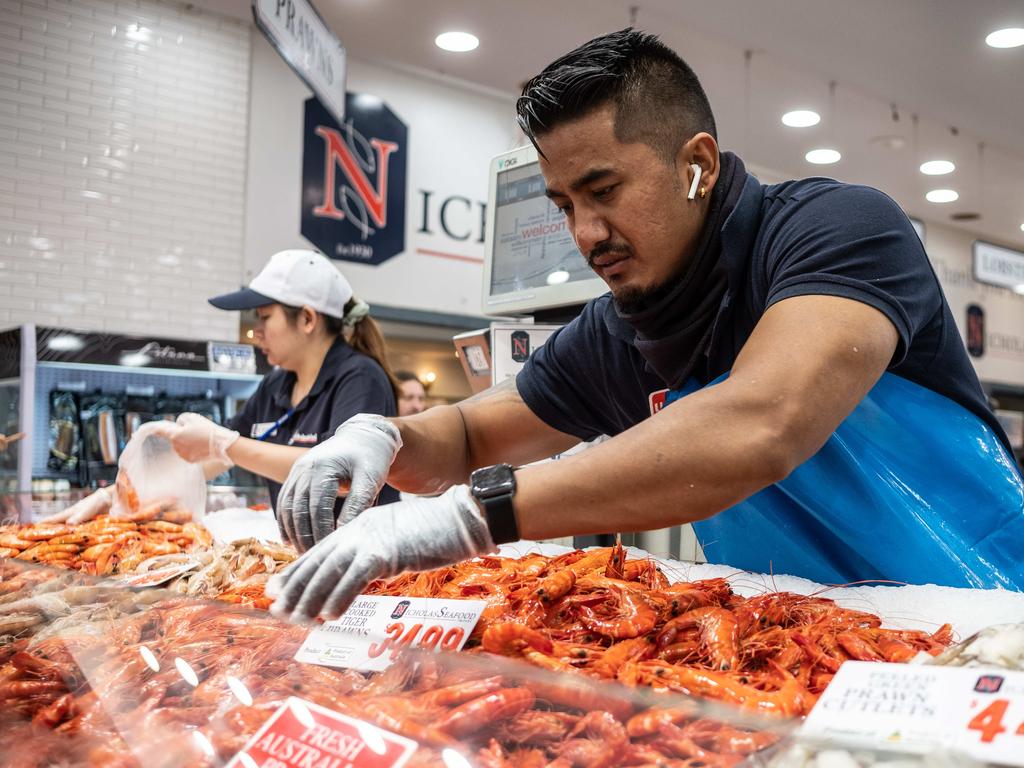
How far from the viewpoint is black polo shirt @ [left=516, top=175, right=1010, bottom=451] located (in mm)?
1396

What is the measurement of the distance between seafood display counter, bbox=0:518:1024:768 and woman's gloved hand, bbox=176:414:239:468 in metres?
1.22

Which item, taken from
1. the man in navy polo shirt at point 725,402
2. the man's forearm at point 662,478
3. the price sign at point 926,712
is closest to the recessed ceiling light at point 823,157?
the man in navy polo shirt at point 725,402

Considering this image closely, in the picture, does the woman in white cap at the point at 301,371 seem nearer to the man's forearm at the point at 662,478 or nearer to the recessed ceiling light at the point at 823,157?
the man's forearm at the point at 662,478

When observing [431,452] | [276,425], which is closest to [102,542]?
[276,425]

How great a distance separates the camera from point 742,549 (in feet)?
6.19

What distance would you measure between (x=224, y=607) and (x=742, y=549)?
105 centimetres

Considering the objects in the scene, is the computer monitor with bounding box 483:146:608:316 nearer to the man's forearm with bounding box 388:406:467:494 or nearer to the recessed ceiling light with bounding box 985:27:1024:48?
the man's forearm with bounding box 388:406:467:494

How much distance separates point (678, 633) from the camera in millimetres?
1349

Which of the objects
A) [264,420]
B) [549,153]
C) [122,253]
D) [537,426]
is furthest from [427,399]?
[549,153]

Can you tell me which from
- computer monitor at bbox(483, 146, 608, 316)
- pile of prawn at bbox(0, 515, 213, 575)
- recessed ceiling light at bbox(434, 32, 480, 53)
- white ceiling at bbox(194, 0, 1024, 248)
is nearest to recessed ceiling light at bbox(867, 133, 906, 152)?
white ceiling at bbox(194, 0, 1024, 248)

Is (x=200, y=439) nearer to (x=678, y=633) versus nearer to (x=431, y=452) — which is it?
(x=431, y=452)

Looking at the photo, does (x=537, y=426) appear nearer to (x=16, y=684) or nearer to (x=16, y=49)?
(x=16, y=684)

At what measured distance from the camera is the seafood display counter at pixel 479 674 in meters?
0.88

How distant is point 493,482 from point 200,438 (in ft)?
7.00
